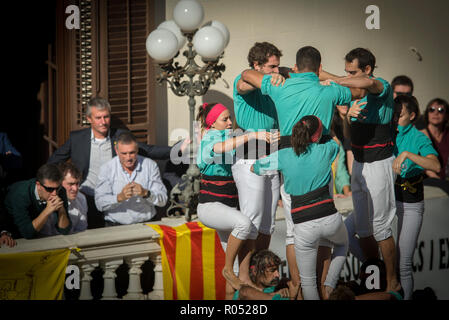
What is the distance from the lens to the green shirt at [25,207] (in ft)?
17.0

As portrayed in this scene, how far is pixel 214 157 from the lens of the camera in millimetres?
5145

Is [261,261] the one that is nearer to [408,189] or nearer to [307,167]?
[307,167]

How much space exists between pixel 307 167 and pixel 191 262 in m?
1.30

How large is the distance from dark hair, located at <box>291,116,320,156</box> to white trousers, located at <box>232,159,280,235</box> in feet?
1.81

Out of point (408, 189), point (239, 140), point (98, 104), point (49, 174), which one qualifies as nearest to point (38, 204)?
point (49, 174)

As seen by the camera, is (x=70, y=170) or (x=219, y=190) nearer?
(x=219, y=190)

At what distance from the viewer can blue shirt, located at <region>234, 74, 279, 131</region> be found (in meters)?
5.21

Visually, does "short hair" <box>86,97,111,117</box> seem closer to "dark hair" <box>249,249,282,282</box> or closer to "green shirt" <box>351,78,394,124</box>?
"dark hair" <box>249,249,282,282</box>

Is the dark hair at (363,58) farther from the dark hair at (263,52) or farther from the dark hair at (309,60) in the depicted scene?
the dark hair at (263,52)

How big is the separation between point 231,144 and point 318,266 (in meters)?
1.05

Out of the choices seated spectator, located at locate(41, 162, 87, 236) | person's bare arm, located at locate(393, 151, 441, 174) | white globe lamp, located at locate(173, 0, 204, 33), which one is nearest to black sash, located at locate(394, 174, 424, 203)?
person's bare arm, located at locate(393, 151, 441, 174)
